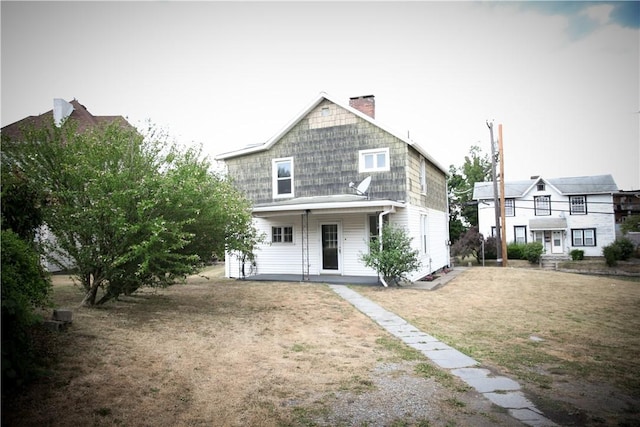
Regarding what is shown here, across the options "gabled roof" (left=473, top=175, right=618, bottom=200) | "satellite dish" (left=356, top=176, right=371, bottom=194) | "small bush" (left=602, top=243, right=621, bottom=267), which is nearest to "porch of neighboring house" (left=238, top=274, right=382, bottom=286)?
"satellite dish" (left=356, top=176, right=371, bottom=194)

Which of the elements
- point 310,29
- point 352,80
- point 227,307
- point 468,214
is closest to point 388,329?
point 227,307

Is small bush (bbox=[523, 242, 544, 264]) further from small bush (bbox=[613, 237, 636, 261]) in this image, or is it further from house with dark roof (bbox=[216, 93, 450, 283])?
house with dark roof (bbox=[216, 93, 450, 283])

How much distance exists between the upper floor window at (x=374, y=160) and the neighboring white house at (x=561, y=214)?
2347cm

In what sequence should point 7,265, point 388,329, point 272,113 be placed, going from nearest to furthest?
point 7,265, point 388,329, point 272,113

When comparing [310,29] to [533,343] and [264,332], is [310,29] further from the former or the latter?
[533,343]

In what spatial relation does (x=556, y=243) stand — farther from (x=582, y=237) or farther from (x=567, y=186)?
(x=567, y=186)

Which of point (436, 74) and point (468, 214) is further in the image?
point (468, 214)

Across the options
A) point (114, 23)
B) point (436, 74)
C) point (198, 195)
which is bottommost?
point (198, 195)

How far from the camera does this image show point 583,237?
3225 cm

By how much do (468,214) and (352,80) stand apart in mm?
26031

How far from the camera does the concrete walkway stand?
4.11 metres

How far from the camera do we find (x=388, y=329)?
800cm

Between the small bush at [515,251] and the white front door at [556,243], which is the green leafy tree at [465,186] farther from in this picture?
the white front door at [556,243]

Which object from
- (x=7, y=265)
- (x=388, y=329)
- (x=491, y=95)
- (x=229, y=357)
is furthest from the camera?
(x=491, y=95)
